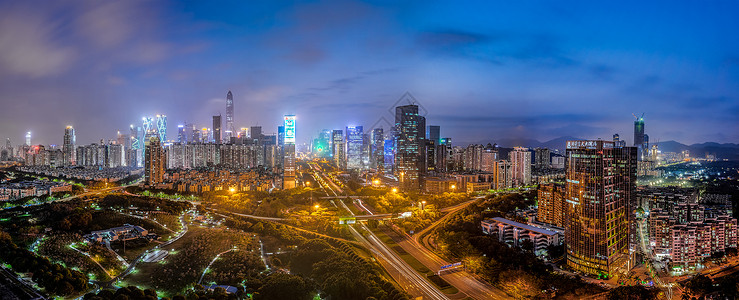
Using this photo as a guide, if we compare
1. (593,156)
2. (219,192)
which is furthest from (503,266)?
(219,192)

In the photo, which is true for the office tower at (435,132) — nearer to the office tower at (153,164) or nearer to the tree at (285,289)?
the office tower at (153,164)

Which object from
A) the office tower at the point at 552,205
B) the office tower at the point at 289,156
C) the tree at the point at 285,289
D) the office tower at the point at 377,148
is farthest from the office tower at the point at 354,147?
the tree at the point at 285,289

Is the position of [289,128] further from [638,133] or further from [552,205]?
[638,133]

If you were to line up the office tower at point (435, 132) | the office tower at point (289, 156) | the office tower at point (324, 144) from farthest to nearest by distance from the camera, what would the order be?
1. the office tower at point (324, 144)
2. the office tower at point (435, 132)
3. the office tower at point (289, 156)

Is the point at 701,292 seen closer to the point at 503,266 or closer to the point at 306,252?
the point at 503,266

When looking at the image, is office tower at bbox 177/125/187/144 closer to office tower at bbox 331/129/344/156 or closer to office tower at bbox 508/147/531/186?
office tower at bbox 331/129/344/156

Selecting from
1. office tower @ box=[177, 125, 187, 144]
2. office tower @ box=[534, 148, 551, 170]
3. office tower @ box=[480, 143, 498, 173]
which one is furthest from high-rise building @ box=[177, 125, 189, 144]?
office tower @ box=[534, 148, 551, 170]
